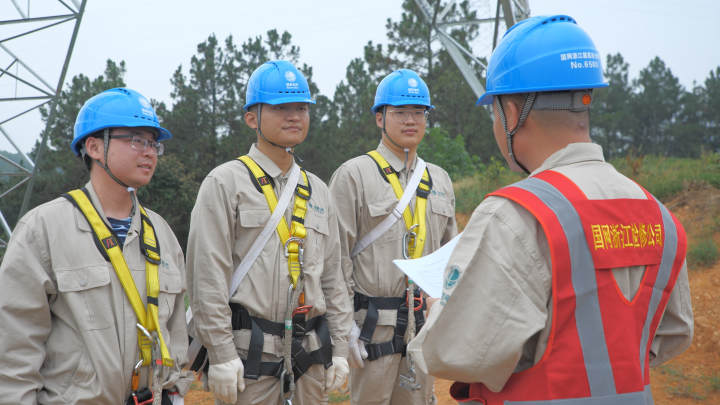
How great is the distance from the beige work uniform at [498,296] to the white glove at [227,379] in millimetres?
1710

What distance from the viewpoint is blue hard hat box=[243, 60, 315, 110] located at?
3.88m

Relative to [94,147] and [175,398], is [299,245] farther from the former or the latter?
[94,147]

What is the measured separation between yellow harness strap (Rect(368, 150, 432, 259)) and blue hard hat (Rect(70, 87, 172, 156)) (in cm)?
201

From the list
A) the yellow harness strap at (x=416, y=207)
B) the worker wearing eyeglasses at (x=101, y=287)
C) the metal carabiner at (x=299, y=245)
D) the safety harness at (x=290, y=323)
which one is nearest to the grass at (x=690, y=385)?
the yellow harness strap at (x=416, y=207)

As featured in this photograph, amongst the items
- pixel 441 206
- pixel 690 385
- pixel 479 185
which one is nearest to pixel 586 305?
pixel 441 206

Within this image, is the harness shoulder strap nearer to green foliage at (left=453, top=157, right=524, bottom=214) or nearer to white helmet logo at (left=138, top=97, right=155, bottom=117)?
white helmet logo at (left=138, top=97, right=155, bottom=117)

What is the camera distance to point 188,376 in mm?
3160

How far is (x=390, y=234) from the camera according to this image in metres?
4.44

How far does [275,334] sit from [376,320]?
0.96 m

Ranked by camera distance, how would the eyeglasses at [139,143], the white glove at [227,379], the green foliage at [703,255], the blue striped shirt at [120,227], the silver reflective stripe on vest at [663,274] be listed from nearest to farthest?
the silver reflective stripe on vest at [663,274] → the blue striped shirt at [120,227] → the eyeglasses at [139,143] → the white glove at [227,379] → the green foliage at [703,255]

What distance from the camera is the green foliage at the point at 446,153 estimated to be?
18.5 metres

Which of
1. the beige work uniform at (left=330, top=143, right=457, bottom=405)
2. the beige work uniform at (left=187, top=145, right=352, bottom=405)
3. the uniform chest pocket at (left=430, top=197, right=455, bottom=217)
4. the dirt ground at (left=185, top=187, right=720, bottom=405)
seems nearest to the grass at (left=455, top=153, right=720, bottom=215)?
the dirt ground at (left=185, top=187, right=720, bottom=405)

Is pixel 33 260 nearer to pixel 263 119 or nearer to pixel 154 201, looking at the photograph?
pixel 263 119

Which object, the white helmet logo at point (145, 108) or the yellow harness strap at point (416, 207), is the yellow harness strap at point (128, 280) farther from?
the yellow harness strap at point (416, 207)
